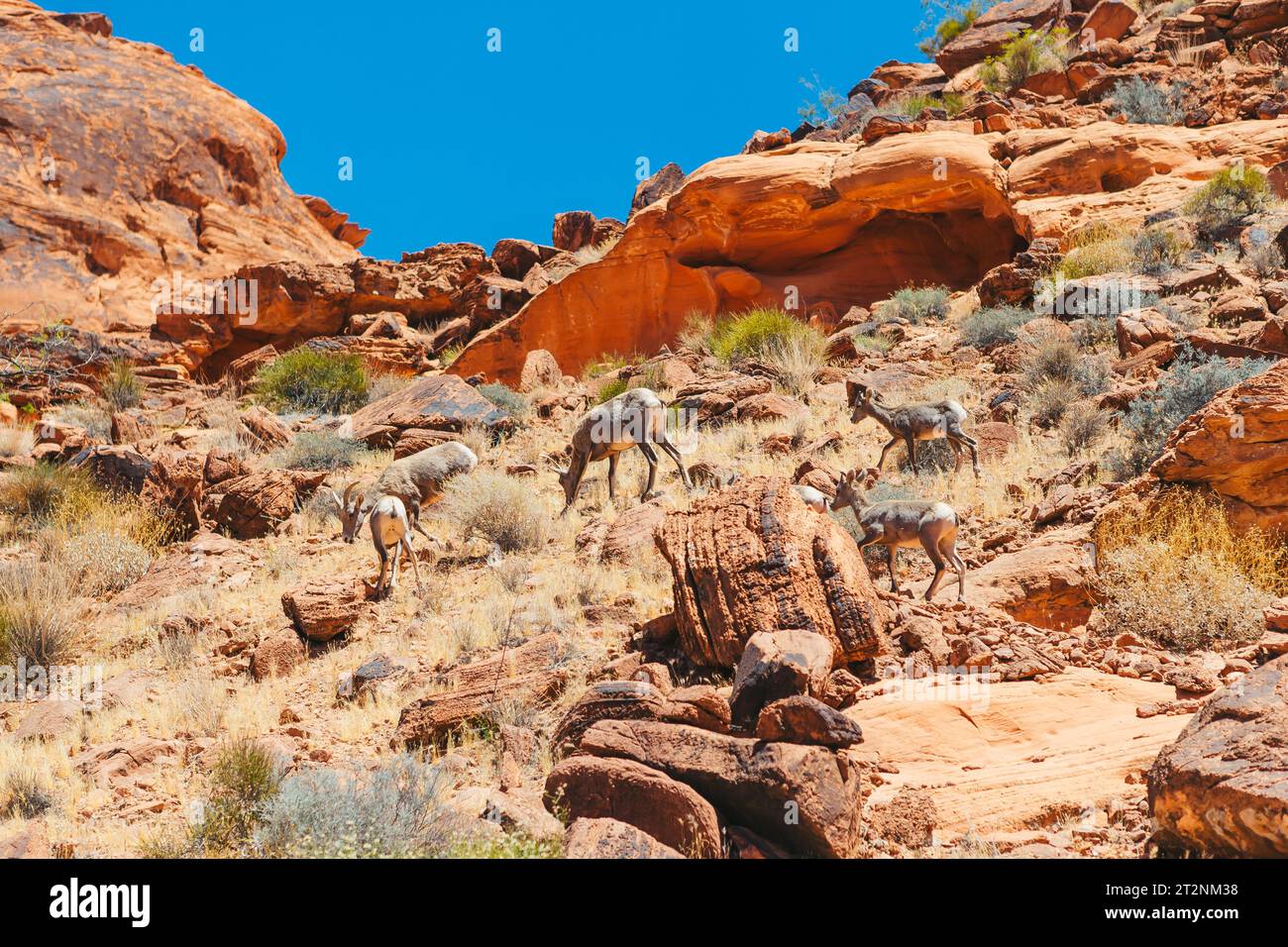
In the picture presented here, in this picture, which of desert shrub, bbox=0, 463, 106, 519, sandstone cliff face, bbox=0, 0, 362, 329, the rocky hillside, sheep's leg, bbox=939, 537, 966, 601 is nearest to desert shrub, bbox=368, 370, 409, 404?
the rocky hillside

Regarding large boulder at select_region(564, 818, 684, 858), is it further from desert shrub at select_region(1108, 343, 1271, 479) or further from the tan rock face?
desert shrub at select_region(1108, 343, 1271, 479)

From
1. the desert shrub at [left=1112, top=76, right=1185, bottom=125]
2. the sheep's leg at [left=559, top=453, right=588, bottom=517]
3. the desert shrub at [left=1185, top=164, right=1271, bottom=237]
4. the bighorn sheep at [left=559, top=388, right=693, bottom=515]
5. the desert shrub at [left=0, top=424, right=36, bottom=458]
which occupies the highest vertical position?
the desert shrub at [left=1112, top=76, right=1185, bottom=125]

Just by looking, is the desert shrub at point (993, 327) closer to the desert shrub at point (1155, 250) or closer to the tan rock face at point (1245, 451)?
the desert shrub at point (1155, 250)

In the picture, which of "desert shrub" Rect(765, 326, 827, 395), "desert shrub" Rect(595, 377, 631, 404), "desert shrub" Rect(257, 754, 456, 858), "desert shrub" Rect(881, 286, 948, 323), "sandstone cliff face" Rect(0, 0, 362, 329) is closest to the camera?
"desert shrub" Rect(257, 754, 456, 858)

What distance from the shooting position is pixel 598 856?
4.56 meters

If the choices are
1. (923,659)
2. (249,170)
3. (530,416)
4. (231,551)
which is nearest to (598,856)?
(923,659)

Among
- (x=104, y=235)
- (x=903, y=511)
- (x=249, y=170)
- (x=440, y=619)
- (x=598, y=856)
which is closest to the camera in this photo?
(x=598, y=856)

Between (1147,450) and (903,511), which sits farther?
(1147,450)

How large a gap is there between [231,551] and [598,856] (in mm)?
9609

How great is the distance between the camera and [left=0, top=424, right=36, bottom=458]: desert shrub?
17425 millimetres

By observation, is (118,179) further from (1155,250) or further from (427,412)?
(1155,250)

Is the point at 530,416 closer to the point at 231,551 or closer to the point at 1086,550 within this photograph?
the point at 231,551

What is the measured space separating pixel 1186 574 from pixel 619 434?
22.4ft

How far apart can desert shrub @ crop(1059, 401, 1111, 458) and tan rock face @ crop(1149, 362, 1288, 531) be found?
3.23 meters
